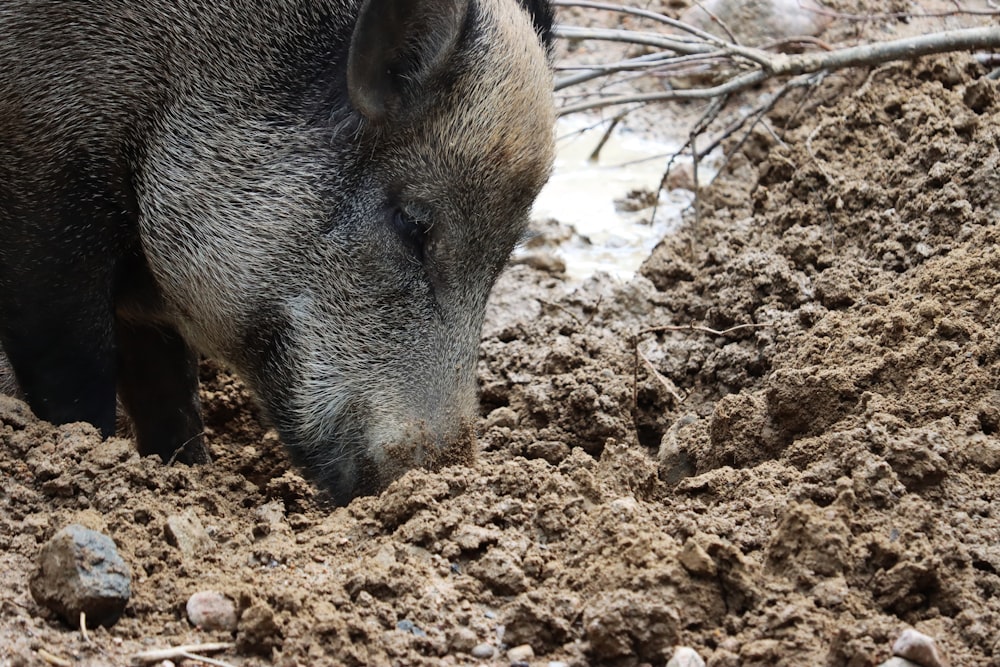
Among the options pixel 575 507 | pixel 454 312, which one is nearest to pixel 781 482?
pixel 575 507

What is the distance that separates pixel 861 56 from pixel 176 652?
4069 millimetres

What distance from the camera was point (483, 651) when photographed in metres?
2.46

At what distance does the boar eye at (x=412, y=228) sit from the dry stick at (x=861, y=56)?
4.95 feet

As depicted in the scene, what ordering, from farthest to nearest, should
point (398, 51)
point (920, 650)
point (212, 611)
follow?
point (398, 51)
point (212, 611)
point (920, 650)

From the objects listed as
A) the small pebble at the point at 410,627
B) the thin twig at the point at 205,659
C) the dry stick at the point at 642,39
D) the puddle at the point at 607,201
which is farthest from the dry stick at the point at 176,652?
the dry stick at the point at 642,39

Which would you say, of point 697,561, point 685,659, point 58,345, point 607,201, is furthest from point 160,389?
point 607,201

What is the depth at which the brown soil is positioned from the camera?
8.02ft

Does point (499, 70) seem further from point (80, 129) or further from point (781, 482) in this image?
point (781, 482)

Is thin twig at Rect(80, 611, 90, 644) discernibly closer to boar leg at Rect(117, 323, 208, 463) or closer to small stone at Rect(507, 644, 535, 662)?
small stone at Rect(507, 644, 535, 662)

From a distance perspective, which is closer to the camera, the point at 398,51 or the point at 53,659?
the point at 53,659

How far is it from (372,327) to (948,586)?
1.75m

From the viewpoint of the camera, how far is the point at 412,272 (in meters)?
3.56

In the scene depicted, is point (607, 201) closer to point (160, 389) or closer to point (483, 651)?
point (160, 389)

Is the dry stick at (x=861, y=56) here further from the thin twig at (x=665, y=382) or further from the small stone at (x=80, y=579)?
the small stone at (x=80, y=579)
